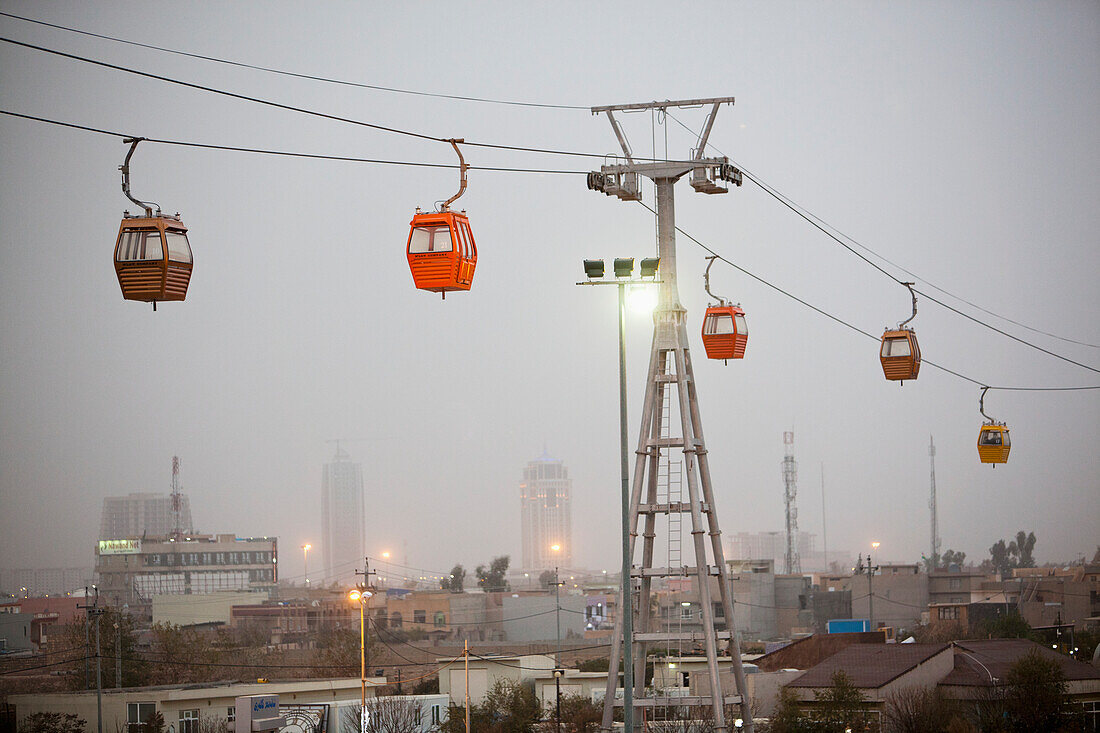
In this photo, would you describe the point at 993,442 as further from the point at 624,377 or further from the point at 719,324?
the point at 624,377

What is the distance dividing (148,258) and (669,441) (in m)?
14.6

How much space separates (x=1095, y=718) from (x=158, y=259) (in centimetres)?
4173

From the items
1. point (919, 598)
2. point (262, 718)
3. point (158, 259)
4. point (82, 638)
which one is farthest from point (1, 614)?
point (158, 259)

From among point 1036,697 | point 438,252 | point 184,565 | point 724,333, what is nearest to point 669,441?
point 724,333

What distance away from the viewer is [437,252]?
18.9 m

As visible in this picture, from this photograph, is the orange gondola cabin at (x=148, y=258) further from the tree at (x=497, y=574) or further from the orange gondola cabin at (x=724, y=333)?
the tree at (x=497, y=574)

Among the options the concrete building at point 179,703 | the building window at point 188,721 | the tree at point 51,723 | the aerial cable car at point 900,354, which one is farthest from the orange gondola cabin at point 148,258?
the tree at point 51,723

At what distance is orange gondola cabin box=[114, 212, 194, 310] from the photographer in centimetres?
1775

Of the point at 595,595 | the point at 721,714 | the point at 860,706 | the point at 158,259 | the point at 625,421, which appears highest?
the point at 158,259

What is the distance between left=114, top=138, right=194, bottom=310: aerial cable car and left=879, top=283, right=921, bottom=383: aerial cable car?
1915 centimetres

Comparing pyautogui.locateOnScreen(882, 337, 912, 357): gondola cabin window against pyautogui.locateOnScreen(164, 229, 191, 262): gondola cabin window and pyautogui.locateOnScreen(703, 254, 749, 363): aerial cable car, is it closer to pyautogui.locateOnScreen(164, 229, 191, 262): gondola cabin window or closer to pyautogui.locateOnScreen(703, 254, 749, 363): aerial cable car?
pyautogui.locateOnScreen(703, 254, 749, 363): aerial cable car

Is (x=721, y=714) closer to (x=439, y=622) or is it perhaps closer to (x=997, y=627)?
(x=997, y=627)

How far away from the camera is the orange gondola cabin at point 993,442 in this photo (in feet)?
129

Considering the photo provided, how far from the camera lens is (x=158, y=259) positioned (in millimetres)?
17750
